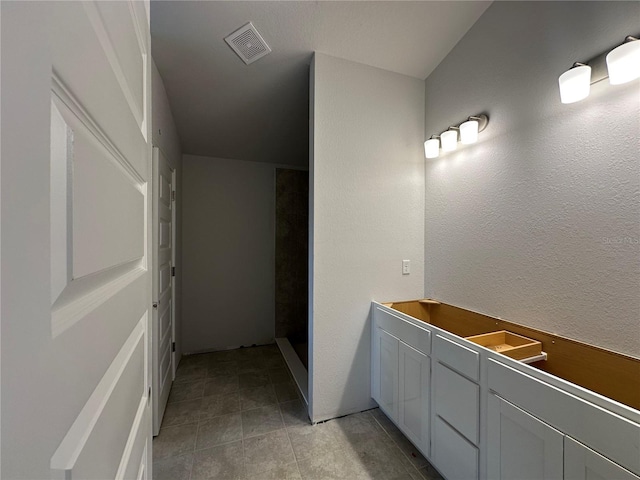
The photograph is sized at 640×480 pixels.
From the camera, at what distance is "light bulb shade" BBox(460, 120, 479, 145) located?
1.70 metres

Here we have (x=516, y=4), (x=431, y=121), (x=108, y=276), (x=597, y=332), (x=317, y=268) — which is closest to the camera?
(x=108, y=276)

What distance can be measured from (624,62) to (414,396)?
1.91 m

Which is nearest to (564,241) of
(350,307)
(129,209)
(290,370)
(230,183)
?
(350,307)

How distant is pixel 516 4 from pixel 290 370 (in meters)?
3.35

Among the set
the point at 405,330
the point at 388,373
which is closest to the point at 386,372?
the point at 388,373

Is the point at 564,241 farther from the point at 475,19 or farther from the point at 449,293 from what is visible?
the point at 475,19

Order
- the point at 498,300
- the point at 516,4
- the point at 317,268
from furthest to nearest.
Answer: the point at 317,268
the point at 498,300
the point at 516,4

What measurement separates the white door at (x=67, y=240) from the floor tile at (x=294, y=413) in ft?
5.32

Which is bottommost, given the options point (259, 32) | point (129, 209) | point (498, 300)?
point (498, 300)

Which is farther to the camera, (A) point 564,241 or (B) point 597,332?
(A) point 564,241

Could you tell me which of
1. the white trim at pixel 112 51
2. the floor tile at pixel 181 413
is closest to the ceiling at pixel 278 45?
the white trim at pixel 112 51

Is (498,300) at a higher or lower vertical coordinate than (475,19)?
lower

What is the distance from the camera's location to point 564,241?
4.29 feet

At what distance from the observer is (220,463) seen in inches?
61.9
